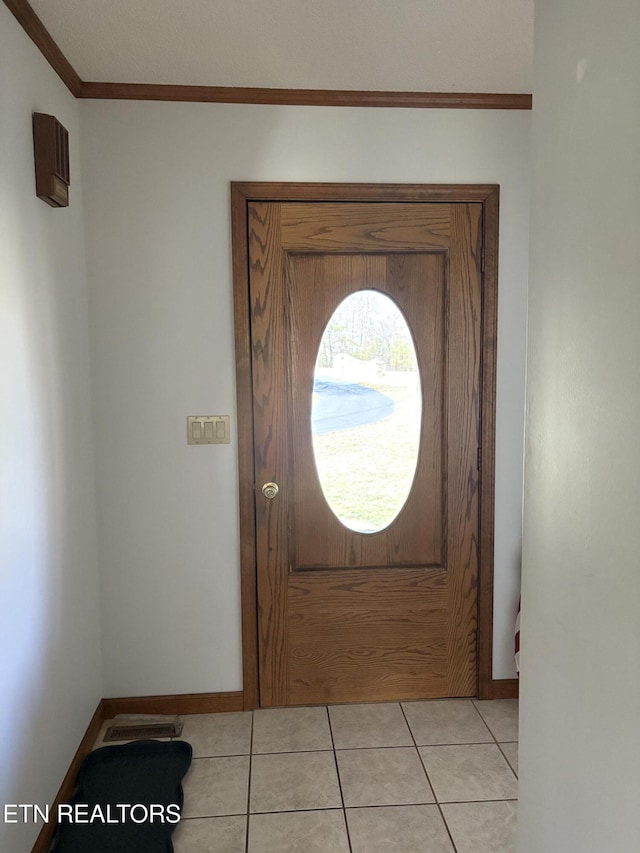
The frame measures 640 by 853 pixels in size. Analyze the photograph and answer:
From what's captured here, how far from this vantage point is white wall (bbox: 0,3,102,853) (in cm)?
182

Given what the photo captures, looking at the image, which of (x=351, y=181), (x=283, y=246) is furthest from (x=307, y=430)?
(x=351, y=181)

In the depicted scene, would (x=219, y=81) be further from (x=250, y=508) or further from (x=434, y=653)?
(x=434, y=653)

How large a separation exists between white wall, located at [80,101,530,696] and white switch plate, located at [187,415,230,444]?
0.03m

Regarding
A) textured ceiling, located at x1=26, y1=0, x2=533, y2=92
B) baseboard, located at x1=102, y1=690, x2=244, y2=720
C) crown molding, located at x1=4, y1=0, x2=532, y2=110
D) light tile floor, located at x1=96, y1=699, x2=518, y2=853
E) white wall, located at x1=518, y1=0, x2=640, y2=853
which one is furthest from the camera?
baseboard, located at x1=102, y1=690, x2=244, y2=720

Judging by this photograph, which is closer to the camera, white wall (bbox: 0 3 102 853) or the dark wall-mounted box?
white wall (bbox: 0 3 102 853)

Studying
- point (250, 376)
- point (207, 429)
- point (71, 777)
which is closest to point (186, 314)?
point (250, 376)

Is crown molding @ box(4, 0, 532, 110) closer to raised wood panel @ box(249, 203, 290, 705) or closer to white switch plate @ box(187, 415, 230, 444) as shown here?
raised wood panel @ box(249, 203, 290, 705)

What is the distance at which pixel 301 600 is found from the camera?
9.21 ft

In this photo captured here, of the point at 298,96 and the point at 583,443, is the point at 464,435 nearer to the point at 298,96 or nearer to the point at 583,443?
the point at 298,96

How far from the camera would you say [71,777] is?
229cm

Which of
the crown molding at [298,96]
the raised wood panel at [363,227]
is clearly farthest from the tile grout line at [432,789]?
the crown molding at [298,96]

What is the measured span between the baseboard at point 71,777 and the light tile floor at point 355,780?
0.07 metres

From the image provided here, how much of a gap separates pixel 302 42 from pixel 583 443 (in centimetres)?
165

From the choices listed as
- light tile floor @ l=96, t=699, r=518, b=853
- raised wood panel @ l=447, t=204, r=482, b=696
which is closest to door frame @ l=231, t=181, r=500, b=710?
raised wood panel @ l=447, t=204, r=482, b=696
